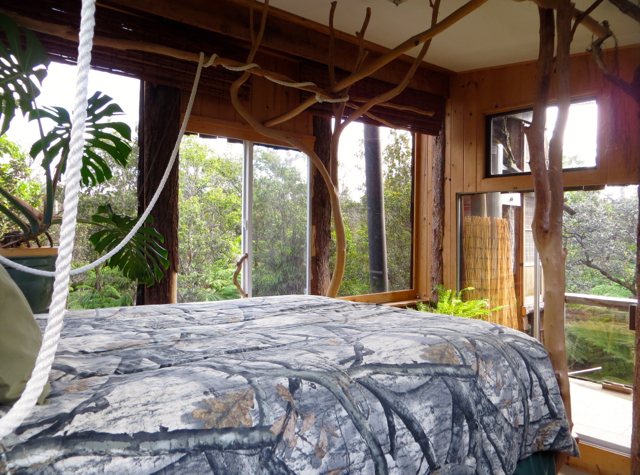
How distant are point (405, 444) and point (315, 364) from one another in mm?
232

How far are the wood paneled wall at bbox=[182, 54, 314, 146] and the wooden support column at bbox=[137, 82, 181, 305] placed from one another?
0.17 metres

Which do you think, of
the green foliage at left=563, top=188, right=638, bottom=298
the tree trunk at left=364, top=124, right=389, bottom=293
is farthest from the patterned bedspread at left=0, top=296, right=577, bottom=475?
the tree trunk at left=364, top=124, right=389, bottom=293

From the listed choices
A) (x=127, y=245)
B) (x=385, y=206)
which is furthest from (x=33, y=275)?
(x=385, y=206)

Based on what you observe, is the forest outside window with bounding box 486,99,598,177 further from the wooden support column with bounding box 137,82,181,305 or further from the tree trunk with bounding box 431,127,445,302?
the wooden support column with bounding box 137,82,181,305

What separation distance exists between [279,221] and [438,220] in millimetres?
1693

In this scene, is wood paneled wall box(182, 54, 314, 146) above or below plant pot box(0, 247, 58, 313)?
above

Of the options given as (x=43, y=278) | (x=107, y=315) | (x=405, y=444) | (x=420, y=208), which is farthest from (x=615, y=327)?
(x=43, y=278)

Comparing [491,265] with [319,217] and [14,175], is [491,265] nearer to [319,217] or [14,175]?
[319,217]

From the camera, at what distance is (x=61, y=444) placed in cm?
59

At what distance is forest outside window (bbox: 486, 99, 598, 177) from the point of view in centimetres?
361

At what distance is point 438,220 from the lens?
A: 4.53 meters

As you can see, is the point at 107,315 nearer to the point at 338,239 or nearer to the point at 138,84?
the point at 338,239

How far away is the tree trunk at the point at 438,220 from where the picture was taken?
4523 mm

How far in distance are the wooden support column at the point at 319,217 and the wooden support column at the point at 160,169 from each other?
3.88ft
